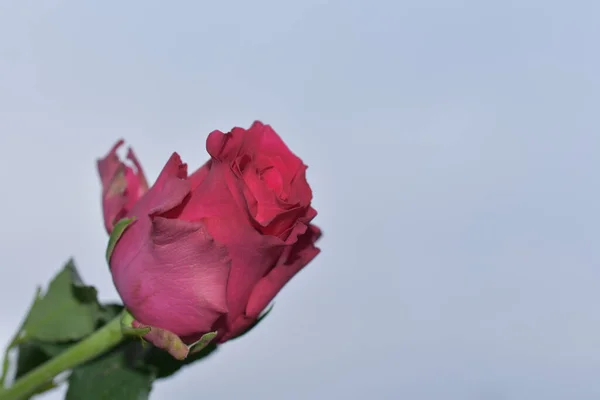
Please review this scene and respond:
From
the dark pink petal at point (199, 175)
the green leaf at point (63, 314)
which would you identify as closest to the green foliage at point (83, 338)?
the green leaf at point (63, 314)

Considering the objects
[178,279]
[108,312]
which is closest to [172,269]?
[178,279]

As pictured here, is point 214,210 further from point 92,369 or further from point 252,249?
point 92,369

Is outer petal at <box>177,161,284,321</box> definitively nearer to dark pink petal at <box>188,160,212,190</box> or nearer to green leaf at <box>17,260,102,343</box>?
dark pink petal at <box>188,160,212,190</box>

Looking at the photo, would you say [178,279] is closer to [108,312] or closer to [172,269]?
[172,269]

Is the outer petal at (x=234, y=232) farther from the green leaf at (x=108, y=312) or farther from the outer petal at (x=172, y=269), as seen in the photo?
the green leaf at (x=108, y=312)

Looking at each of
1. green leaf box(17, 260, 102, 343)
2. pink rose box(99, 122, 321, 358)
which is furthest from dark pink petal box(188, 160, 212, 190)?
green leaf box(17, 260, 102, 343)

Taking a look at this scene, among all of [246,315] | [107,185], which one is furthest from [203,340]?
[107,185]
